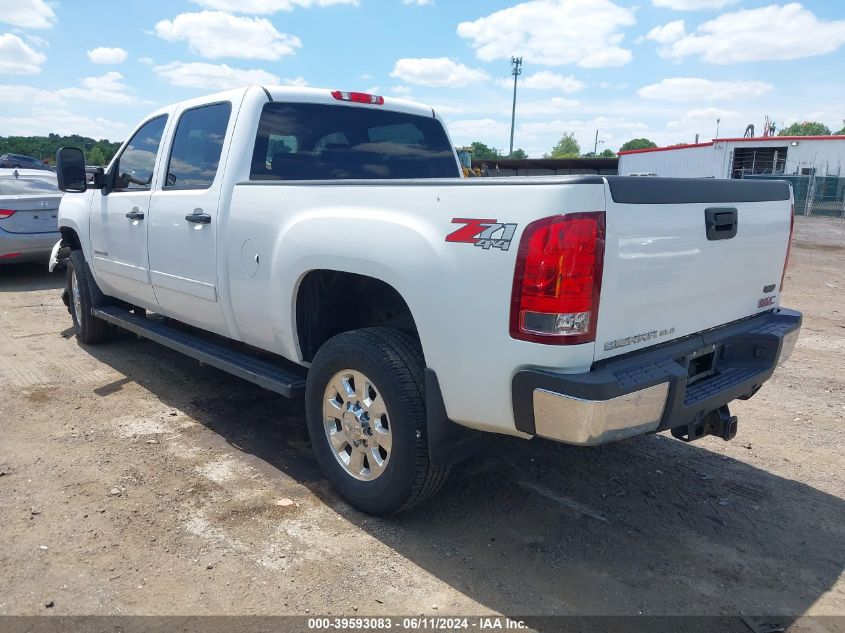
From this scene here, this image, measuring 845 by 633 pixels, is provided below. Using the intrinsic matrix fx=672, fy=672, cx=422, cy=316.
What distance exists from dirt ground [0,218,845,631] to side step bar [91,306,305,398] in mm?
511

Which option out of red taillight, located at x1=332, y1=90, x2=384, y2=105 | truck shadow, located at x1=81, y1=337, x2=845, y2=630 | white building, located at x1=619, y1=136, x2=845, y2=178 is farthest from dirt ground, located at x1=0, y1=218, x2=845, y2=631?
white building, located at x1=619, y1=136, x2=845, y2=178

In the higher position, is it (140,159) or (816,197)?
(816,197)

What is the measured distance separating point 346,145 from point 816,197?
2717 cm

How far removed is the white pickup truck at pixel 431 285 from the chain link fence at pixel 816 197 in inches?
891

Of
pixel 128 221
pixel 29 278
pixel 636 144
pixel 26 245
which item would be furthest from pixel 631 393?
pixel 636 144

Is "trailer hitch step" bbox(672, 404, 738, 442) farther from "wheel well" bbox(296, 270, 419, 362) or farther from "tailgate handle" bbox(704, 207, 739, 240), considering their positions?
"wheel well" bbox(296, 270, 419, 362)

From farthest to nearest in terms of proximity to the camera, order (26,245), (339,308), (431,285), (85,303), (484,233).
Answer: (26,245)
(85,303)
(339,308)
(431,285)
(484,233)

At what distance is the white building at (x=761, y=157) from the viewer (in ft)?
107

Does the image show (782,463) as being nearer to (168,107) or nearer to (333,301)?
(333,301)

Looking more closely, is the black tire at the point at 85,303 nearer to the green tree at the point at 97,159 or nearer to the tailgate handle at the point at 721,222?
the tailgate handle at the point at 721,222

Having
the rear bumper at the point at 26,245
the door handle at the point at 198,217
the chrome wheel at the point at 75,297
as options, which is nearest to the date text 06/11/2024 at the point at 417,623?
the door handle at the point at 198,217

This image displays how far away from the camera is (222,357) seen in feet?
13.7

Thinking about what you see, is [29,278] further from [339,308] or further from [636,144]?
[636,144]

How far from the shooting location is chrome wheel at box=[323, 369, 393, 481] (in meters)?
3.15
